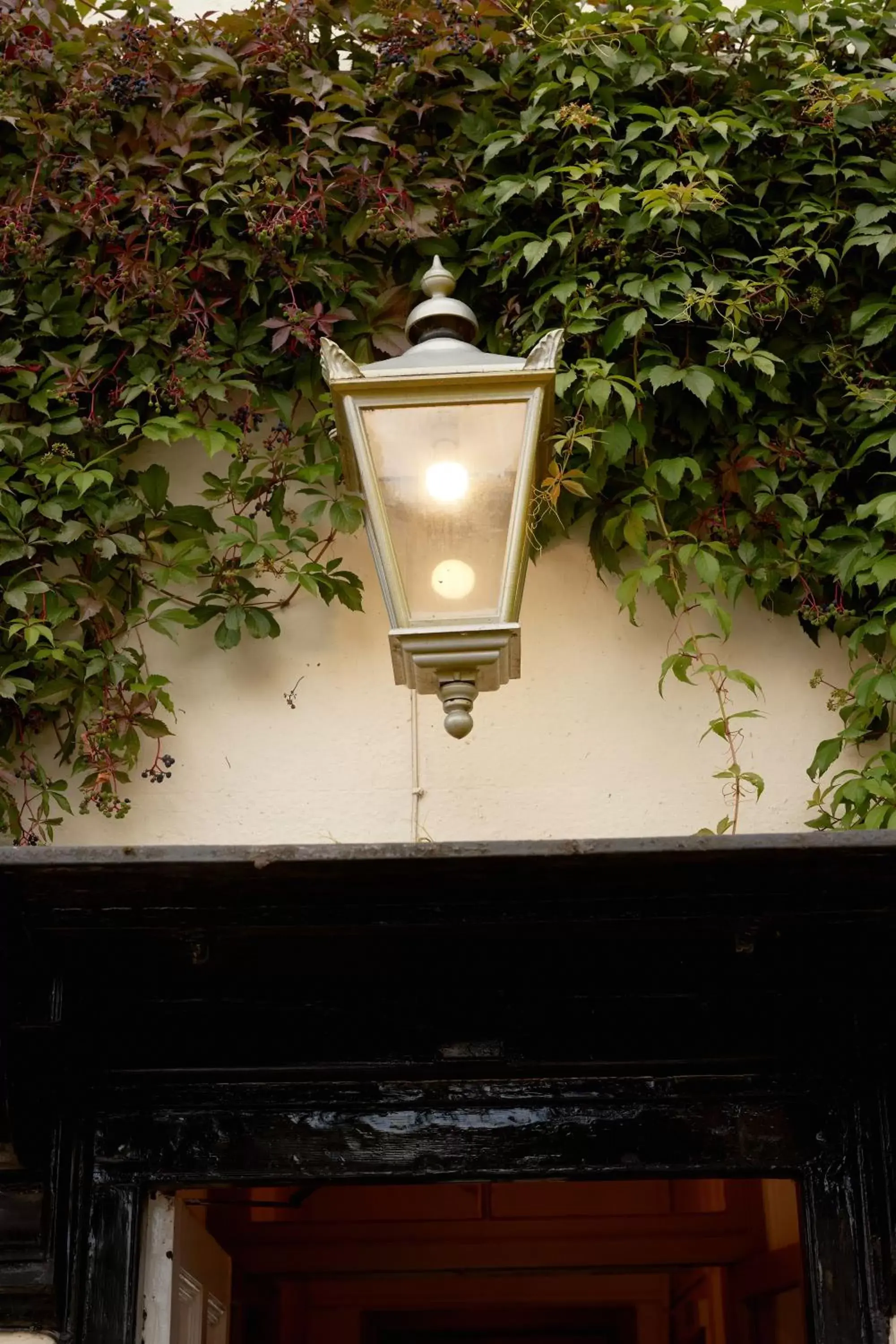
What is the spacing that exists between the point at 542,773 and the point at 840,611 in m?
0.80

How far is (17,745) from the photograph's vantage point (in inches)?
135

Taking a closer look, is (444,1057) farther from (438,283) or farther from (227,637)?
(438,283)

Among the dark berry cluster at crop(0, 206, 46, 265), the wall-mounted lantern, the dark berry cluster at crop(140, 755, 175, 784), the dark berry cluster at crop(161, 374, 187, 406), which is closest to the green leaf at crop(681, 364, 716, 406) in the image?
the wall-mounted lantern

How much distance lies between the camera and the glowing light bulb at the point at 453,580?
8.81ft

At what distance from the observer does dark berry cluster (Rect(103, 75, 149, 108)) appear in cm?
366

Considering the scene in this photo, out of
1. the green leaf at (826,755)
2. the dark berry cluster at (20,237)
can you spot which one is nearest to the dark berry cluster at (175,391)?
the dark berry cluster at (20,237)

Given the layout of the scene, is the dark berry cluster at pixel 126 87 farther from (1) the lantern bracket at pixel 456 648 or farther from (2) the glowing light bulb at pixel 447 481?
(1) the lantern bracket at pixel 456 648

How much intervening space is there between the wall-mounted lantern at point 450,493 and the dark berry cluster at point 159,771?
806mm

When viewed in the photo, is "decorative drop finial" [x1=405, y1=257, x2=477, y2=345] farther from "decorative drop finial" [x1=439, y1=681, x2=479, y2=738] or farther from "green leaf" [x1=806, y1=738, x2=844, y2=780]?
"green leaf" [x1=806, y1=738, x2=844, y2=780]

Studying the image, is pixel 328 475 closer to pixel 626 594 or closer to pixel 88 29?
pixel 626 594

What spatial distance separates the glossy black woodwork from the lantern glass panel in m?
0.55

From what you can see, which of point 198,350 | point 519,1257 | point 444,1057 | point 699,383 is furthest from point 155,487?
point 519,1257

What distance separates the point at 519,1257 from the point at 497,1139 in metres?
3.03

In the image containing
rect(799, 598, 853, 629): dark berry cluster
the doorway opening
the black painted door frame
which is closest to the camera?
the black painted door frame
